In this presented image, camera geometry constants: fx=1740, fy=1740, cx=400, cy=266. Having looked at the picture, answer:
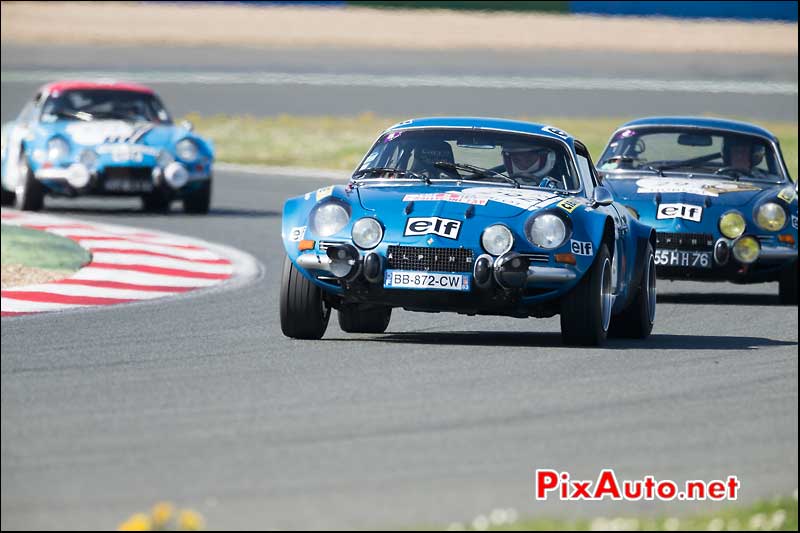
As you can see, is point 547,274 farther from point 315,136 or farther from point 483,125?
point 315,136

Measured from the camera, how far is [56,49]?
1800 inches

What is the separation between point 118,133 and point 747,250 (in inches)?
298

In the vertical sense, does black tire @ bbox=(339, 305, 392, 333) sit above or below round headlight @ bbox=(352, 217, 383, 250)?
below

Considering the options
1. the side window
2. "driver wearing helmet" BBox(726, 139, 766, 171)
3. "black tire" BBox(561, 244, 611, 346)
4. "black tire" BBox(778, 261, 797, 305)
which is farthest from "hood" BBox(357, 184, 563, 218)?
"driver wearing helmet" BBox(726, 139, 766, 171)

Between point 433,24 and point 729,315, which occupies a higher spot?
point 433,24

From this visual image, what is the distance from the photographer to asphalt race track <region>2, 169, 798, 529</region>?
5.39 meters

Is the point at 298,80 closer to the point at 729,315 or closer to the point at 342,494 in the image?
the point at 729,315

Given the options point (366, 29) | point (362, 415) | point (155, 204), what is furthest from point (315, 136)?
point (366, 29)

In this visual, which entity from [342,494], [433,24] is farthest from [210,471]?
[433,24]

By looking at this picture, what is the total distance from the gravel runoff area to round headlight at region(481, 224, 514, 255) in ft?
133

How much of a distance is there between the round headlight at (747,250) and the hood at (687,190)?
0.26 metres

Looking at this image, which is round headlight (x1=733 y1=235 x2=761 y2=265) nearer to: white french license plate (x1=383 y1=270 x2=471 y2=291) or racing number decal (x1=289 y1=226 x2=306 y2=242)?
white french license plate (x1=383 y1=270 x2=471 y2=291)

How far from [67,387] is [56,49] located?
39627 millimetres

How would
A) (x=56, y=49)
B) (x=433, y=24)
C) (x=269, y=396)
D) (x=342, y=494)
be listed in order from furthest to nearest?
1. (x=433, y=24)
2. (x=56, y=49)
3. (x=269, y=396)
4. (x=342, y=494)
